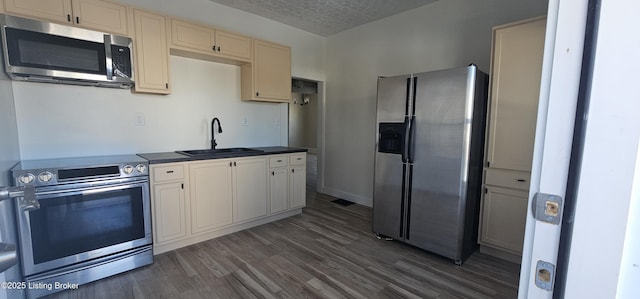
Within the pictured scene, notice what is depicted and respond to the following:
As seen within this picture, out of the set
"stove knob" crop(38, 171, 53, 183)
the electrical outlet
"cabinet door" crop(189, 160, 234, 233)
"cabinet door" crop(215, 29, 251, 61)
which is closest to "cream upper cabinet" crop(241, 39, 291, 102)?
"cabinet door" crop(215, 29, 251, 61)

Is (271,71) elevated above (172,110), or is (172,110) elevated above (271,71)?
(271,71)

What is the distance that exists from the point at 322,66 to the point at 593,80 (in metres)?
4.30

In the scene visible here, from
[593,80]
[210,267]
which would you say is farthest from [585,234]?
[210,267]

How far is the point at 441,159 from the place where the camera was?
2.42 metres

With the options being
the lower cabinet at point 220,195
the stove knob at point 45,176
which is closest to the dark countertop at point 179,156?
the lower cabinet at point 220,195

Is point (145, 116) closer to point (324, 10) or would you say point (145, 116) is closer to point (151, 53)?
point (151, 53)

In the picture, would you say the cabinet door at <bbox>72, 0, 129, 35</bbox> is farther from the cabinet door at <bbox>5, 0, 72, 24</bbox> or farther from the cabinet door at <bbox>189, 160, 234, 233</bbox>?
the cabinet door at <bbox>189, 160, 234, 233</bbox>

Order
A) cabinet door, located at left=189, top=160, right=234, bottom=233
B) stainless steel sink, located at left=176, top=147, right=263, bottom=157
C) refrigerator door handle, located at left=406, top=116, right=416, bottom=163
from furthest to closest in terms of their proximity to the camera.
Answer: stainless steel sink, located at left=176, top=147, right=263, bottom=157
cabinet door, located at left=189, top=160, right=234, bottom=233
refrigerator door handle, located at left=406, top=116, right=416, bottom=163

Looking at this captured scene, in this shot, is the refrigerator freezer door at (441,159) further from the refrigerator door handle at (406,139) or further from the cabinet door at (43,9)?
the cabinet door at (43,9)

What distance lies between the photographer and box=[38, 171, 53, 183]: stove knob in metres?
1.86

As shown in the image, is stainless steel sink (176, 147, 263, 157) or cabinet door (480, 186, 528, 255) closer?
cabinet door (480, 186, 528, 255)

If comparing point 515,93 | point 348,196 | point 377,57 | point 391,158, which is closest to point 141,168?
point 391,158

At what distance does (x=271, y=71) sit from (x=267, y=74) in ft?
0.24

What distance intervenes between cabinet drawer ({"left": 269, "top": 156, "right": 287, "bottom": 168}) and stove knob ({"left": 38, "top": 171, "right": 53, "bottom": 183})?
6.26 feet
